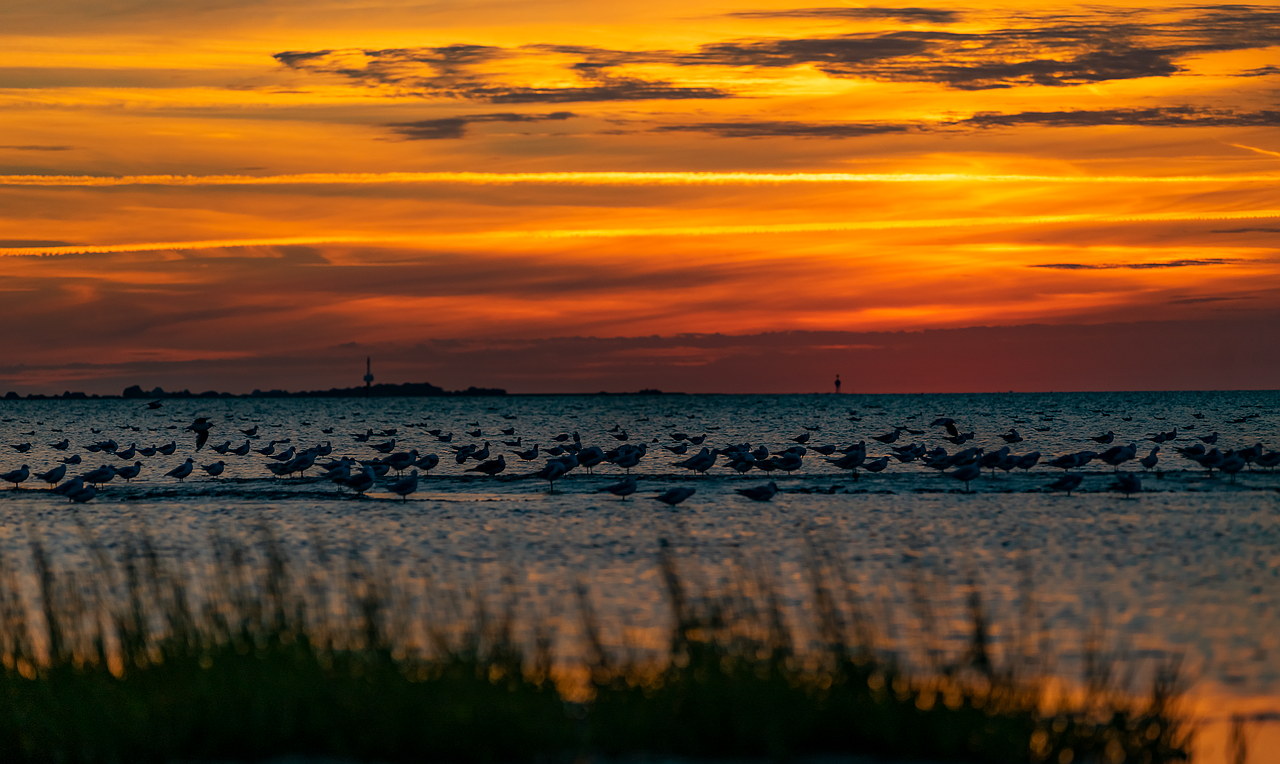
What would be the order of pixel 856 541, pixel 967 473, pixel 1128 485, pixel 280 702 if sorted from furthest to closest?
pixel 967 473, pixel 1128 485, pixel 856 541, pixel 280 702

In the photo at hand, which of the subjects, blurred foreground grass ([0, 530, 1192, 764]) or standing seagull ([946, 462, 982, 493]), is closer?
blurred foreground grass ([0, 530, 1192, 764])

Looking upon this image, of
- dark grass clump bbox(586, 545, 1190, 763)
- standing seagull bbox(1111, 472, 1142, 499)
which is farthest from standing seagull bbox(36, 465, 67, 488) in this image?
dark grass clump bbox(586, 545, 1190, 763)

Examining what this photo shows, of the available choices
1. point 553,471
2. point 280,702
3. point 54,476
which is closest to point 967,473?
point 553,471

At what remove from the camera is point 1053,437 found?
3415 inches

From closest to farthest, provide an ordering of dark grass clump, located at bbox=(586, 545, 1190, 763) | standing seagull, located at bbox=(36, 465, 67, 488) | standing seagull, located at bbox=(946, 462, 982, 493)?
dark grass clump, located at bbox=(586, 545, 1190, 763), standing seagull, located at bbox=(946, 462, 982, 493), standing seagull, located at bbox=(36, 465, 67, 488)

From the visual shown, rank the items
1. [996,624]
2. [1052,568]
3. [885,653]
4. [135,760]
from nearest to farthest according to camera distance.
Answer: [135,760], [885,653], [996,624], [1052,568]

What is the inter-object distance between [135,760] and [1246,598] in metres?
14.9

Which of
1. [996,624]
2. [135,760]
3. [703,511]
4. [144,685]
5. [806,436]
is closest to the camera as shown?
[135,760]

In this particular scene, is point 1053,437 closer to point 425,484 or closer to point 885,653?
point 425,484

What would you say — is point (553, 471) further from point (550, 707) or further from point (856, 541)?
point (550, 707)

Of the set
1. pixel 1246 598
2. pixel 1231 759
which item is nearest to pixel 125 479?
pixel 1246 598

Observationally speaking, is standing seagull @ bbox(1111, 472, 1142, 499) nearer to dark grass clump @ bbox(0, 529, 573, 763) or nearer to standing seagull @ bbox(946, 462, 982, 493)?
standing seagull @ bbox(946, 462, 982, 493)

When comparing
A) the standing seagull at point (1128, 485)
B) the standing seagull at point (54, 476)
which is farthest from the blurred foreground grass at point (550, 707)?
the standing seagull at point (54, 476)

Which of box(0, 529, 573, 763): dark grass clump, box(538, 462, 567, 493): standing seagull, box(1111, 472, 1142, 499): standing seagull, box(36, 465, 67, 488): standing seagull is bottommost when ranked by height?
box(36, 465, 67, 488): standing seagull
